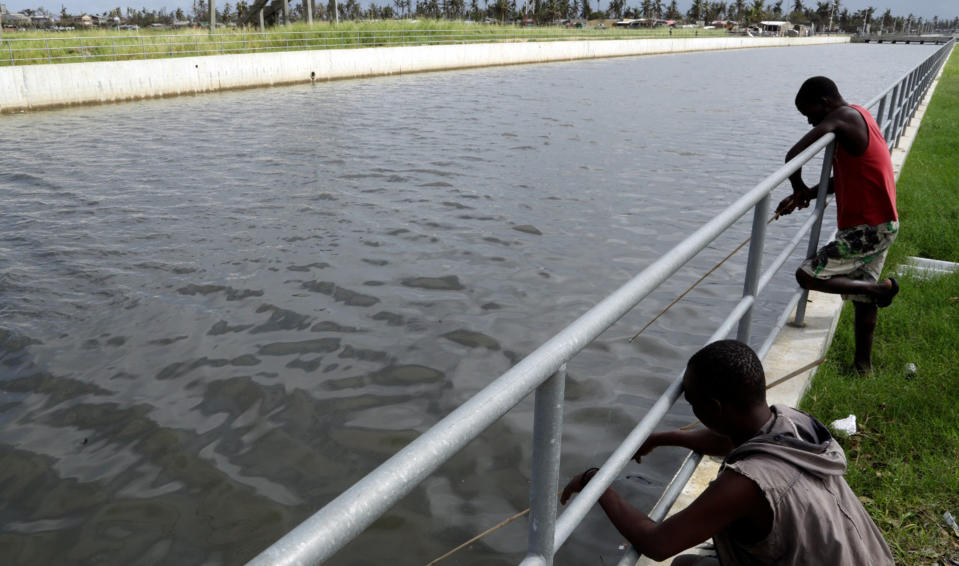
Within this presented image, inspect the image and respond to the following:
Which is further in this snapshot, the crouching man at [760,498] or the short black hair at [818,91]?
the short black hair at [818,91]

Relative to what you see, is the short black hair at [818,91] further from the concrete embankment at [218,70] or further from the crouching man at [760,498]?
the concrete embankment at [218,70]

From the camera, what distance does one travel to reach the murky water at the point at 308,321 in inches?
158

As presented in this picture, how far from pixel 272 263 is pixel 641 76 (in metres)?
29.3

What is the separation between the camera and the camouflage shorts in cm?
413

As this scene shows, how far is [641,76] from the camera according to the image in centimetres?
3394

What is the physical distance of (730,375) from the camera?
223 centimetres

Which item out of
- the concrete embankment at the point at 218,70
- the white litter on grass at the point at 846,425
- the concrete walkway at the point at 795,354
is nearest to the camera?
the concrete walkway at the point at 795,354

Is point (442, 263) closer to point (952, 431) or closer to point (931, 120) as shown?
point (952, 431)

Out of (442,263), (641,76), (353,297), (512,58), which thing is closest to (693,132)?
(442,263)

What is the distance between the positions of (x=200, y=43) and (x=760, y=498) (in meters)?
28.6

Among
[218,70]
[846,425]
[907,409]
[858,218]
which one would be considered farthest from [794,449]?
[218,70]

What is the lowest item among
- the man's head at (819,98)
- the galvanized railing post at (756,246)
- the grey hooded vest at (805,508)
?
the grey hooded vest at (805,508)

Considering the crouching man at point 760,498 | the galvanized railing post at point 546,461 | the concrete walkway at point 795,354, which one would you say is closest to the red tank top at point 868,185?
the concrete walkway at point 795,354

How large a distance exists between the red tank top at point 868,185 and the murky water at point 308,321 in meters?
1.59
